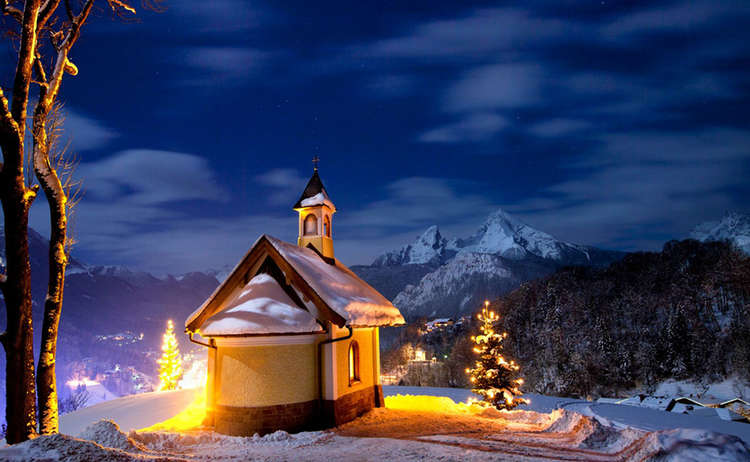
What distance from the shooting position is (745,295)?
51.0 m

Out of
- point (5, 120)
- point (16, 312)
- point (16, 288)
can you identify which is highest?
point (5, 120)

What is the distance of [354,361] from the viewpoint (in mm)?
14289

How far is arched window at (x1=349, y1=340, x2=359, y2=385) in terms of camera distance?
13914 millimetres

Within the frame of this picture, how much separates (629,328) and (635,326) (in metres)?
0.81

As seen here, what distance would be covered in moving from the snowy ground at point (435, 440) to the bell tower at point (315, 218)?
631cm

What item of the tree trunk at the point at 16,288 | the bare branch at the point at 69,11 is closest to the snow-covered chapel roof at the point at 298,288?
the tree trunk at the point at 16,288

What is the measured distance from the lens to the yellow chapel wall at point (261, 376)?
11469 mm

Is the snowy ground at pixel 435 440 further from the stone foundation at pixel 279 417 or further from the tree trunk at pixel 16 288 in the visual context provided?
the tree trunk at pixel 16 288

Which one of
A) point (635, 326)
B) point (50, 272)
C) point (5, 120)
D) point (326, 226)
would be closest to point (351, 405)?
point (326, 226)

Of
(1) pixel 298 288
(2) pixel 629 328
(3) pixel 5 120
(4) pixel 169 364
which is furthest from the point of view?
(2) pixel 629 328

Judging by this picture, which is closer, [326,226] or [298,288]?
[298,288]

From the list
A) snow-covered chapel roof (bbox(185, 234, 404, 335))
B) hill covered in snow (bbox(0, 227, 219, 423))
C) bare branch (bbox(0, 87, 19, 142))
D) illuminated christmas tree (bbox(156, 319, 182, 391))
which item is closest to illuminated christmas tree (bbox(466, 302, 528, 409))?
snow-covered chapel roof (bbox(185, 234, 404, 335))

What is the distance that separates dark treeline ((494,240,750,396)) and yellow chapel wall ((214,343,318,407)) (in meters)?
42.8

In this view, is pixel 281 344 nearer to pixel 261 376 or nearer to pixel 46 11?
pixel 261 376
